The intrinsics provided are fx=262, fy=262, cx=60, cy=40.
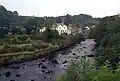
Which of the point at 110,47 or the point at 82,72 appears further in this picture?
the point at 110,47

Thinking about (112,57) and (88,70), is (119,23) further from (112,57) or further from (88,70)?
(88,70)

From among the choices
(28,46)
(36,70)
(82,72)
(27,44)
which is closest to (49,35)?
(27,44)

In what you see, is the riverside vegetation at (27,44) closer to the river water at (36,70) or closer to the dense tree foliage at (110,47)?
the river water at (36,70)

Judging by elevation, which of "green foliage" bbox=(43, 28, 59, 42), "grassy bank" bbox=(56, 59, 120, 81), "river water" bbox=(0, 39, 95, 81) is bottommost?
"river water" bbox=(0, 39, 95, 81)

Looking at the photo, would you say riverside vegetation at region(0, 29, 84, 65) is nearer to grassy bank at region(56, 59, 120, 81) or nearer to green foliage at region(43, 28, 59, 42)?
green foliage at region(43, 28, 59, 42)

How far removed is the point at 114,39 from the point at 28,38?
38.2 metres

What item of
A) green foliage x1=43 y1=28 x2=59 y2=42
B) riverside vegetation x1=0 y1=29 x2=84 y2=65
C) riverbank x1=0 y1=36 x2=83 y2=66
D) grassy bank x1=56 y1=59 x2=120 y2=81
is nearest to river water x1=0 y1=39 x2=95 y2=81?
riverbank x1=0 y1=36 x2=83 y2=66

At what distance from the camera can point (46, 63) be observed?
7175cm

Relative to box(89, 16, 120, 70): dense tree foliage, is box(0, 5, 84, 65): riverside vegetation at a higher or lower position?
lower

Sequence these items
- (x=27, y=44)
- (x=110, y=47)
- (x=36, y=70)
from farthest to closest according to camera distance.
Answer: (x=27, y=44) → (x=110, y=47) → (x=36, y=70)

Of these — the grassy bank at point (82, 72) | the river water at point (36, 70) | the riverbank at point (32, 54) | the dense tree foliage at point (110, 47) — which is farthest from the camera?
the riverbank at point (32, 54)

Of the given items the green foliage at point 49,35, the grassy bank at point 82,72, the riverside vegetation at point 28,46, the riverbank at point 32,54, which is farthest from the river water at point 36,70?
the green foliage at point 49,35

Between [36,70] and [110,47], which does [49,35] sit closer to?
[36,70]

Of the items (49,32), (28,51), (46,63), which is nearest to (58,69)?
(46,63)
